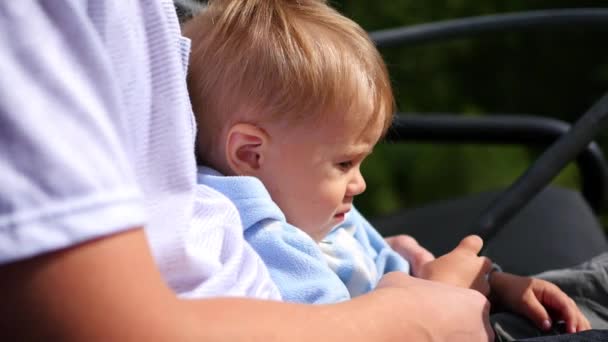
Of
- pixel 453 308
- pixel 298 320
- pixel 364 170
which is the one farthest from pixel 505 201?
pixel 364 170

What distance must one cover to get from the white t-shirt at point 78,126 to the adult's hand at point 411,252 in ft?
1.96

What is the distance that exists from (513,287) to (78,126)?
27.7 inches

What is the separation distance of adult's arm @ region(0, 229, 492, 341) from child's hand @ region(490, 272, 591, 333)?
1.32 ft

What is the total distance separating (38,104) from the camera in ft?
1.97

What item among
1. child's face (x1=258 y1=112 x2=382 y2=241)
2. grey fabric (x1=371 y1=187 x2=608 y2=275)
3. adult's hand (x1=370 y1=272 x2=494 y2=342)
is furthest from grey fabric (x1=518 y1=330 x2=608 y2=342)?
grey fabric (x1=371 y1=187 x2=608 y2=275)

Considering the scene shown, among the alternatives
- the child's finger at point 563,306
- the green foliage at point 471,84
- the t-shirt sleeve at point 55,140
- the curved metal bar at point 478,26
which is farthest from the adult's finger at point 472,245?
the green foliage at point 471,84

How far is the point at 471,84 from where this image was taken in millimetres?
3693

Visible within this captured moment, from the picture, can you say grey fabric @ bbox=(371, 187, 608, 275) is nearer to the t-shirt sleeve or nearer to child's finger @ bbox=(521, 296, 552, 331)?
child's finger @ bbox=(521, 296, 552, 331)

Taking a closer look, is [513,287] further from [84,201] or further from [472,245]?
[84,201]

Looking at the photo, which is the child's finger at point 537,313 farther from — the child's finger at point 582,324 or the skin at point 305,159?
the skin at point 305,159

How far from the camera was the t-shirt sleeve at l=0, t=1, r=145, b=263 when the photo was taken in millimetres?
582

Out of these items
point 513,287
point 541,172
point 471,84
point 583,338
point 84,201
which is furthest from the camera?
point 471,84

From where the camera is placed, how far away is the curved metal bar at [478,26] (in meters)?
1.78

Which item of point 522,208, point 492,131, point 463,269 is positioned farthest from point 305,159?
point 492,131
